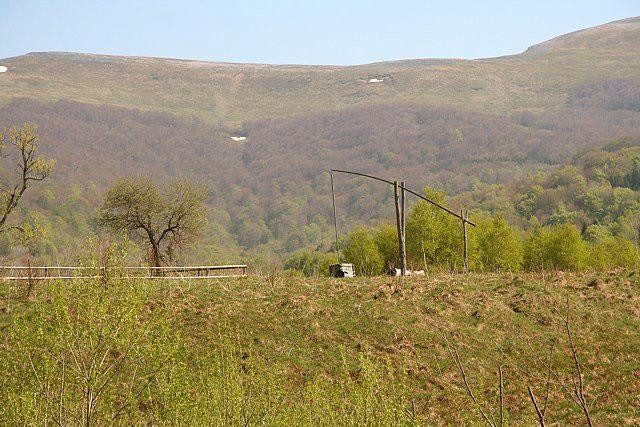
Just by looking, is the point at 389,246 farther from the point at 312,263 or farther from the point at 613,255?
the point at 312,263

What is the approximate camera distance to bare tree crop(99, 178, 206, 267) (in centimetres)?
6266

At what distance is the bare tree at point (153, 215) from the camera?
6266cm

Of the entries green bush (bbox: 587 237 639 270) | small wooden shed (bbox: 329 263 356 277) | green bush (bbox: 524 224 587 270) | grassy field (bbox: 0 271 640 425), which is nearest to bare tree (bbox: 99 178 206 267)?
small wooden shed (bbox: 329 263 356 277)

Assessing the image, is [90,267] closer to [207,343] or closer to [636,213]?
[207,343]

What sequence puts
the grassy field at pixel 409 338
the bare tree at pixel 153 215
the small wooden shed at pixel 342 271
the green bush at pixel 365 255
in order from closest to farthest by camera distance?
the grassy field at pixel 409 338 → the small wooden shed at pixel 342 271 → the bare tree at pixel 153 215 → the green bush at pixel 365 255

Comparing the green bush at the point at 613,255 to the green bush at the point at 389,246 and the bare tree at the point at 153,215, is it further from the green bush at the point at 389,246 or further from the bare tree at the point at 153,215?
the bare tree at the point at 153,215

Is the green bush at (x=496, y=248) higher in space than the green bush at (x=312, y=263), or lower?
higher

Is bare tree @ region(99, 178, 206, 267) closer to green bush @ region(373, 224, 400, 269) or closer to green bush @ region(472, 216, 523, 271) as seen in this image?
green bush @ region(373, 224, 400, 269)

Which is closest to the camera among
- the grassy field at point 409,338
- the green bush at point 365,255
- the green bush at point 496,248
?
the grassy field at point 409,338

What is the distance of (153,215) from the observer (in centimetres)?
6375

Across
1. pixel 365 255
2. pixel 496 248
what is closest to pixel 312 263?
pixel 365 255

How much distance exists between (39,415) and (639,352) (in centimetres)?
2386

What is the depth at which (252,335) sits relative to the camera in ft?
111

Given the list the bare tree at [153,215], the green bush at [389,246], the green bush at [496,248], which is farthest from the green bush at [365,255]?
the bare tree at [153,215]
